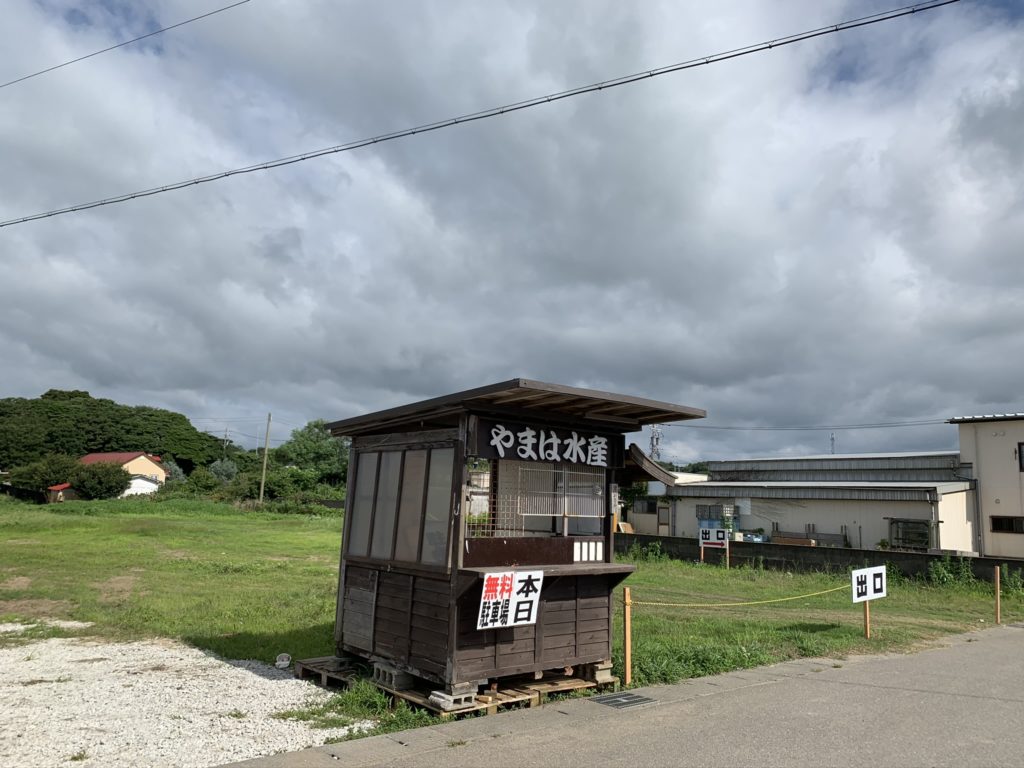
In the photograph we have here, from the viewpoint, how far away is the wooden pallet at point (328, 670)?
870 cm

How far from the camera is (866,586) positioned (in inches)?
501

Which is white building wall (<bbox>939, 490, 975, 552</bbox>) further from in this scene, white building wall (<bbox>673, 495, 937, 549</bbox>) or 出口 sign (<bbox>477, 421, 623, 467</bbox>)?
出口 sign (<bbox>477, 421, 623, 467</bbox>)

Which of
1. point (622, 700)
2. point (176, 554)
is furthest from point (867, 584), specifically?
point (176, 554)

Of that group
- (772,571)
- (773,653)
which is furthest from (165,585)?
(772,571)

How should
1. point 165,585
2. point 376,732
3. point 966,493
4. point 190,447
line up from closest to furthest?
point 376,732 → point 165,585 → point 966,493 → point 190,447

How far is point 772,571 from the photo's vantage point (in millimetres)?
22484

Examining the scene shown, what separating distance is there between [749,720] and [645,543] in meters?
20.6

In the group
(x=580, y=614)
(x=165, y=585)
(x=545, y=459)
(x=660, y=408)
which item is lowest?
(x=165, y=585)

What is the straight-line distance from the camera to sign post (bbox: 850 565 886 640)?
12386mm

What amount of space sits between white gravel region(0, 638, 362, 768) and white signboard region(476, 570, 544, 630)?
72.2 inches

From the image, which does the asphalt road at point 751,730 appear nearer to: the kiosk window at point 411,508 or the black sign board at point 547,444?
the kiosk window at point 411,508

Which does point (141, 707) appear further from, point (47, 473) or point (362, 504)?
point (47, 473)

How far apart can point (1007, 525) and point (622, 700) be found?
24.7 meters

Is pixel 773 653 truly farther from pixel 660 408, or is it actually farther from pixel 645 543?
pixel 645 543
